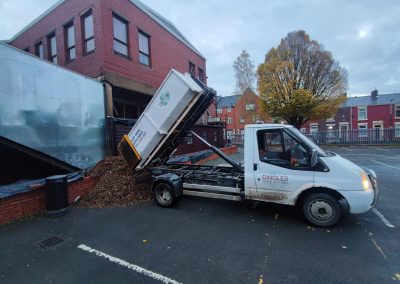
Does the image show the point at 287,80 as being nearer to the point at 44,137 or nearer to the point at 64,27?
the point at 64,27

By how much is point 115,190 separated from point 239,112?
1552 inches

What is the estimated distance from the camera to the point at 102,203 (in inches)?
238

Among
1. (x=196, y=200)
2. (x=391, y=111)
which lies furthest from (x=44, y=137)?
(x=391, y=111)

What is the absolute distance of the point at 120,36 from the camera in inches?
424

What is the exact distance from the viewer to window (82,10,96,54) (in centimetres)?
995

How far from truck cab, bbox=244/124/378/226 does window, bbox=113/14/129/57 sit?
29.2ft

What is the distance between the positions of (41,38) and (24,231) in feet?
40.7

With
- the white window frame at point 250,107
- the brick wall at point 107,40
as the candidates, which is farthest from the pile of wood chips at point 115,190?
the white window frame at point 250,107

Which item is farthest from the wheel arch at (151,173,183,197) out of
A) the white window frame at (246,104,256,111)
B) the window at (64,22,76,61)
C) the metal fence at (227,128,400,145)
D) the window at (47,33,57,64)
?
the white window frame at (246,104,256,111)

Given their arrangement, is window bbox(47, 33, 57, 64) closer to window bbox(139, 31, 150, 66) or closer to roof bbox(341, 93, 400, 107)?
window bbox(139, 31, 150, 66)

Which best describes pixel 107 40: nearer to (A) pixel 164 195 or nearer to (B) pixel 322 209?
(A) pixel 164 195

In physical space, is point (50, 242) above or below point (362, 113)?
below

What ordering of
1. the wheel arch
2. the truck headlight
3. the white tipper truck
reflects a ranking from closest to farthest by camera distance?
the truck headlight < the white tipper truck < the wheel arch

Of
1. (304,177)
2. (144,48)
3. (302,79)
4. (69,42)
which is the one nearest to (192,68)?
(144,48)
